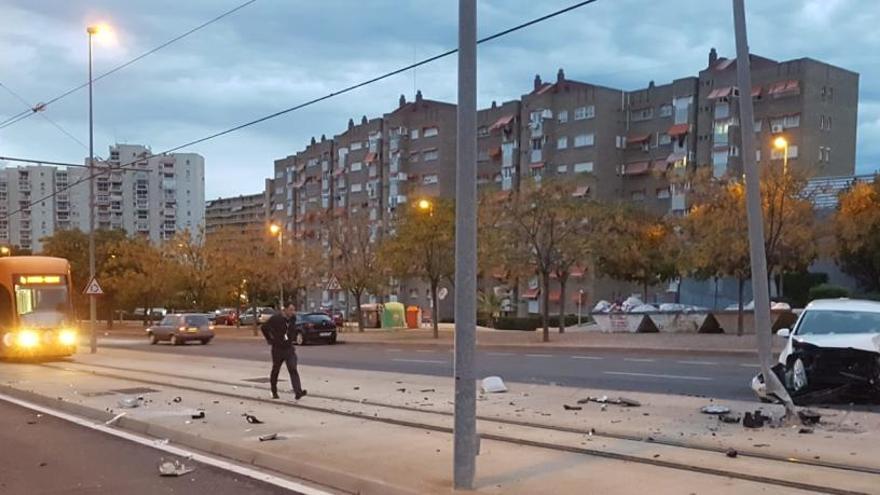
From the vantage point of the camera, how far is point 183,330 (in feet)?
136

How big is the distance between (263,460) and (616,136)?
7475 centimetres

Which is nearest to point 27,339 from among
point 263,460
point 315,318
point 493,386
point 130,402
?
point 130,402

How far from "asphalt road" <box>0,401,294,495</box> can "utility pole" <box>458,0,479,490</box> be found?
1.82 meters

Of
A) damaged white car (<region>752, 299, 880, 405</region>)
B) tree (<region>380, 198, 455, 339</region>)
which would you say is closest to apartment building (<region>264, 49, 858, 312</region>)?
tree (<region>380, 198, 455, 339</region>)

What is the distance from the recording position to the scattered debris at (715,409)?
38.0 feet

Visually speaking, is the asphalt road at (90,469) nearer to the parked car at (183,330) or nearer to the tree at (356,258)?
the parked car at (183,330)

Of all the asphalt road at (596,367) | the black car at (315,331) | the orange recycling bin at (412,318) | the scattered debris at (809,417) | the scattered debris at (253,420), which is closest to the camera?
the scattered debris at (809,417)

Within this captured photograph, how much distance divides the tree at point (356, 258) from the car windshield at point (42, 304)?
21.0 m

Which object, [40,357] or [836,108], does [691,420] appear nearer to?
[40,357]

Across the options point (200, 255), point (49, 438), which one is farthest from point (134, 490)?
point (200, 255)

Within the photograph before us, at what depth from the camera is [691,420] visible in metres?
11.3

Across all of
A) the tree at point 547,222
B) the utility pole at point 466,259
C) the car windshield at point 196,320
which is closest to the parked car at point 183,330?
the car windshield at point 196,320

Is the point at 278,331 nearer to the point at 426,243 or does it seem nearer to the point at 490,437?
the point at 490,437

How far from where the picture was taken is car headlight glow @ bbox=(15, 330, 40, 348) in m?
25.1
